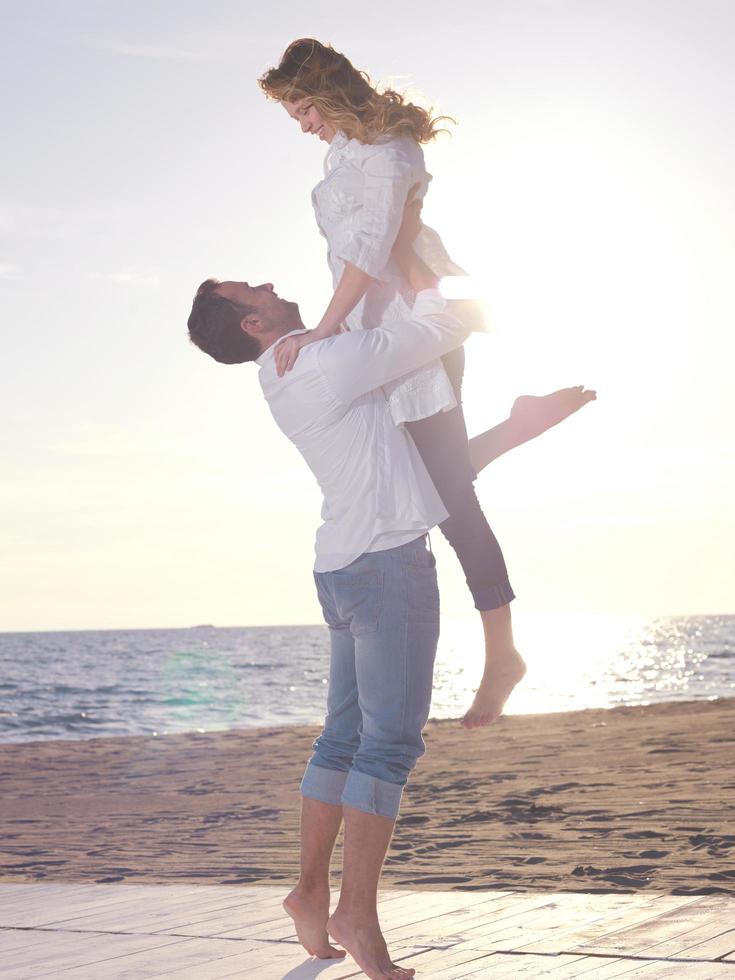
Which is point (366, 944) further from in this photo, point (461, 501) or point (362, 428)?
point (362, 428)

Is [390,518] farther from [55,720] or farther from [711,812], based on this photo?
[55,720]

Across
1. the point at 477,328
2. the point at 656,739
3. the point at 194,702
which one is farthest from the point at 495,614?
the point at 194,702

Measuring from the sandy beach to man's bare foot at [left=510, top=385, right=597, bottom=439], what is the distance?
241 cm

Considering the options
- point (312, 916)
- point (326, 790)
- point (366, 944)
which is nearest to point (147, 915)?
point (312, 916)

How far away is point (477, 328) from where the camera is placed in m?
3.19

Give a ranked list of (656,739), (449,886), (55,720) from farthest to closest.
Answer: (55,720) < (656,739) < (449,886)

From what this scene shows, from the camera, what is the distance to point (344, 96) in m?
3.21

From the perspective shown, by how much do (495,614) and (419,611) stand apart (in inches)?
12.3

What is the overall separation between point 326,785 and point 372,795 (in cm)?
30

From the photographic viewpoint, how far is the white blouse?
10.1 ft

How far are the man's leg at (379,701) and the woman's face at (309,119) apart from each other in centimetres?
115

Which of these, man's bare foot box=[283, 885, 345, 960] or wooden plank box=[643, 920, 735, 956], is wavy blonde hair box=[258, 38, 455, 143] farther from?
wooden plank box=[643, 920, 735, 956]

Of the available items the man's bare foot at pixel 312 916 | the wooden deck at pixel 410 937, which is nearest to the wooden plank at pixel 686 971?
the wooden deck at pixel 410 937

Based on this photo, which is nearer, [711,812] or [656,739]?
[711,812]
